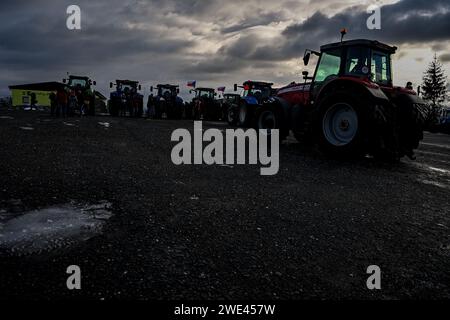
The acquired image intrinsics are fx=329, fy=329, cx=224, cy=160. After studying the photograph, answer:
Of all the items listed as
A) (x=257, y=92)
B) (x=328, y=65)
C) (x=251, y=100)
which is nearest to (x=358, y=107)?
(x=328, y=65)

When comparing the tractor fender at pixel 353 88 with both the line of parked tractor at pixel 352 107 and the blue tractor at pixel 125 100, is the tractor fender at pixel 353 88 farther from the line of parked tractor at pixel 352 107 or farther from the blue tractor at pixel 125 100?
the blue tractor at pixel 125 100

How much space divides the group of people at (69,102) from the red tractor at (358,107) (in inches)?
471

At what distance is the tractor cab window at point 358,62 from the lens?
7423 millimetres

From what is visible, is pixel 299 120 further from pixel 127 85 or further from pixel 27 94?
pixel 27 94

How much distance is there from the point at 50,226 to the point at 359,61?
7144 millimetres

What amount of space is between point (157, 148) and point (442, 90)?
51.3 meters

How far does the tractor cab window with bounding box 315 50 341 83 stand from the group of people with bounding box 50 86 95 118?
12351 millimetres

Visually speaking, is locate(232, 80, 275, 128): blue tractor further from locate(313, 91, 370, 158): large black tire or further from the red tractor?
locate(313, 91, 370, 158): large black tire

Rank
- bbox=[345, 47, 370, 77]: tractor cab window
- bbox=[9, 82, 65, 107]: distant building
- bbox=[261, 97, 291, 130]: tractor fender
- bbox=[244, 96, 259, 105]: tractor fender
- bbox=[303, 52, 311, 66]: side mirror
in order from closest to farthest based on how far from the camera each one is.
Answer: bbox=[345, 47, 370, 77]: tractor cab window < bbox=[303, 52, 311, 66]: side mirror < bbox=[261, 97, 291, 130]: tractor fender < bbox=[244, 96, 259, 105]: tractor fender < bbox=[9, 82, 65, 107]: distant building

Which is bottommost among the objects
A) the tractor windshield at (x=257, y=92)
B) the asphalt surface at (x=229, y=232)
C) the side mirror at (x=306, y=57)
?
the asphalt surface at (x=229, y=232)

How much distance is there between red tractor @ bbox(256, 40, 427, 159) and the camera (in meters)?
6.62

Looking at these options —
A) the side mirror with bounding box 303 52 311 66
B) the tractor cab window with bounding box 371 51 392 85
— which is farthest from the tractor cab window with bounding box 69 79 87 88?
the tractor cab window with bounding box 371 51 392 85

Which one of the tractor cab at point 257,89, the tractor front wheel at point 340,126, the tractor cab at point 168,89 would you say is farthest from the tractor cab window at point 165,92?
the tractor front wheel at point 340,126

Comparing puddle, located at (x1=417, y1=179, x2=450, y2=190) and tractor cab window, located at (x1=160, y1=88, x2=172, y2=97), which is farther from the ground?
tractor cab window, located at (x1=160, y1=88, x2=172, y2=97)
